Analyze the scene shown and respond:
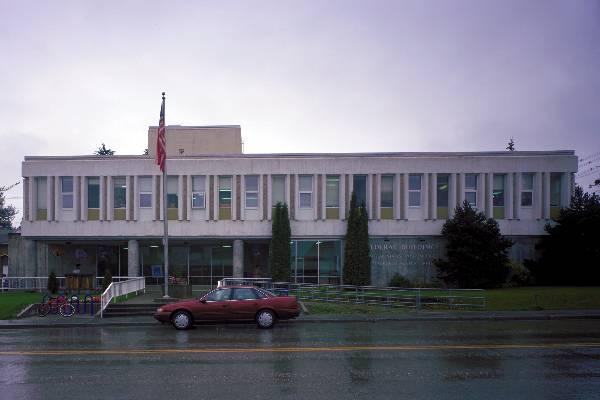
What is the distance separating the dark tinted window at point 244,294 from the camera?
17.8m

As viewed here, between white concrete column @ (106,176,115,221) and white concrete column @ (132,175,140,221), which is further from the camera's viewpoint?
white concrete column @ (106,176,115,221)

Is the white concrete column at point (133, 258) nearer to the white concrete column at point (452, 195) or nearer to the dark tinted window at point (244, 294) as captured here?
the dark tinted window at point (244, 294)

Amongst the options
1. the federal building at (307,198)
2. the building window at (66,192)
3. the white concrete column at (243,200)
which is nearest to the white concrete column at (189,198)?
the federal building at (307,198)

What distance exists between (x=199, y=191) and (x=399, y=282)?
12899 millimetres

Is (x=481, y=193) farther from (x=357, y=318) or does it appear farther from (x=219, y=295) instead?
(x=219, y=295)

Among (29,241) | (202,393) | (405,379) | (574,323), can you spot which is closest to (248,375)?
(202,393)

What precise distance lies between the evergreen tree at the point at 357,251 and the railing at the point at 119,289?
1139 centimetres

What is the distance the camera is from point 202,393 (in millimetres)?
8758

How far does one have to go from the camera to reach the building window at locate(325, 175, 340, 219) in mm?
31688

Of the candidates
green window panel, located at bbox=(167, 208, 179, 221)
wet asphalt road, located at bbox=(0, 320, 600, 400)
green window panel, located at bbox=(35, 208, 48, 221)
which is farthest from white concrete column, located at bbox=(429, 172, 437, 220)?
green window panel, located at bbox=(35, 208, 48, 221)

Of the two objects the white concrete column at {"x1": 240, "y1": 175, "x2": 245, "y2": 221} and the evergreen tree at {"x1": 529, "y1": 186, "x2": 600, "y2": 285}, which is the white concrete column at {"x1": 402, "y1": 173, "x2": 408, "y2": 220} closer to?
the evergreen tree at {"x1": 529, "y1": 186, "x2": 600, "y2": 285}

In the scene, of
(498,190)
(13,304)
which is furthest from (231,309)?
(498,190)

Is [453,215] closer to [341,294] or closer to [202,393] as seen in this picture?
[341,294]

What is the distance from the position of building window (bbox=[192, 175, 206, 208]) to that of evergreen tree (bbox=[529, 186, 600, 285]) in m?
19.4
